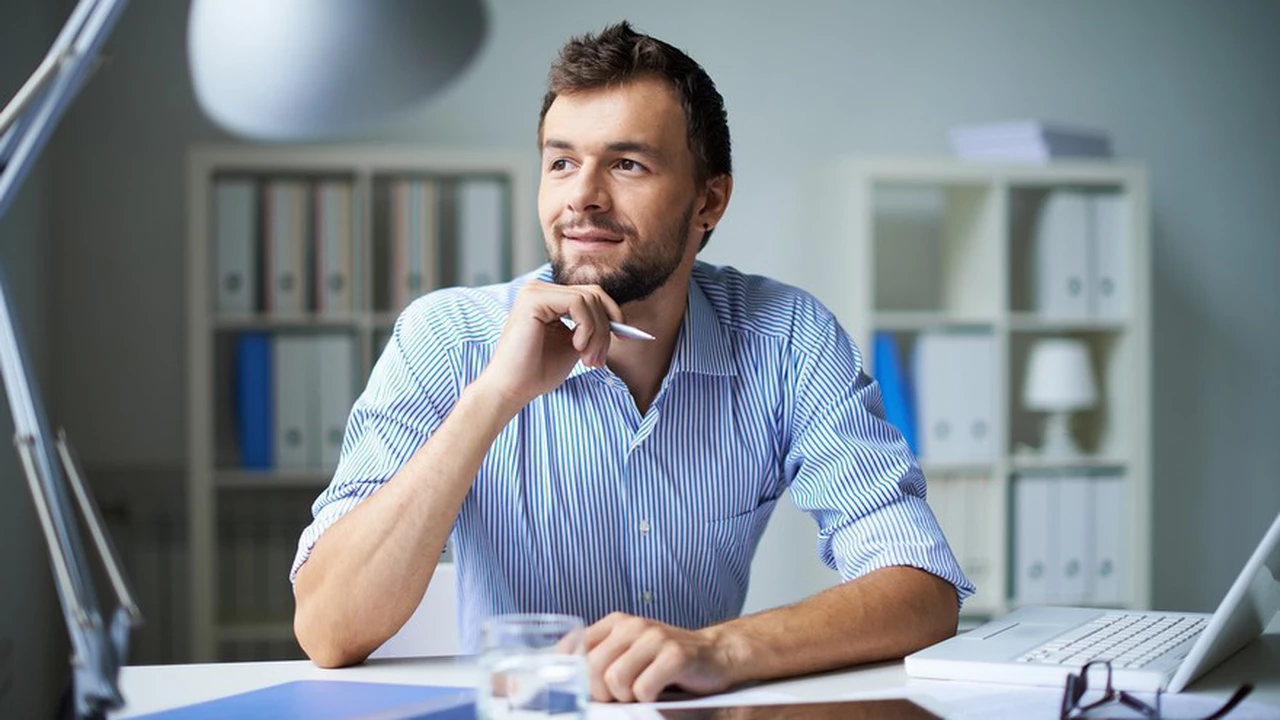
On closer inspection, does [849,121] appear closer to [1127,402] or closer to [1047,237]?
[1047,237]

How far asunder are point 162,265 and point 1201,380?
2.96 meters

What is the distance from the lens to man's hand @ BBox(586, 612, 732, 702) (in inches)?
41.8

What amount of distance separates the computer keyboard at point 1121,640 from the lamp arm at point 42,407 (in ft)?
2.60

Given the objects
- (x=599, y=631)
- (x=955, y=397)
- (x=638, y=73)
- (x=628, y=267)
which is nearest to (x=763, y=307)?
(x=628, y=267)

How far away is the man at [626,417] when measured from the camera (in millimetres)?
1379

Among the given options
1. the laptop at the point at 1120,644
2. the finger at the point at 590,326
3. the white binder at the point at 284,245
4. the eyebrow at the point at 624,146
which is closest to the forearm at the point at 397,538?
the finger at the point at 590,326

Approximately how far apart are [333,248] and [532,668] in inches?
88.0

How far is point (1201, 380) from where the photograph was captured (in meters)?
3.74

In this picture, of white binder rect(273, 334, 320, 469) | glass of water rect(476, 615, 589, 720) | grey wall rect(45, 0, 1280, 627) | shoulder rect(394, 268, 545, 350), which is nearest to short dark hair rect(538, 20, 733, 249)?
shoulder rect(394, 268, 545, 350)

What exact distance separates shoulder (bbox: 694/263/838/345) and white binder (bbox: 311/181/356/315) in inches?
55.4

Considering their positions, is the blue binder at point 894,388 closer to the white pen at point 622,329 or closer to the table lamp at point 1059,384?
the table lamp at point 1059,384

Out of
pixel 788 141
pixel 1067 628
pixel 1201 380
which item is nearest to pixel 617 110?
pixel 1067 628

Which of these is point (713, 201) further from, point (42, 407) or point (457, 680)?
point (42, 407)

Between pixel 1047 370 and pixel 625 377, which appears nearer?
pixel 625 377
